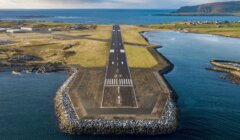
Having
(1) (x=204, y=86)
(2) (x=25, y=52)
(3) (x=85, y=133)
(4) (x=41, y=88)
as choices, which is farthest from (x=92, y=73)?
(2) (x=25, y=52)

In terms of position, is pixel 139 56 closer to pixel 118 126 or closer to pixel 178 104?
pixel 178 104

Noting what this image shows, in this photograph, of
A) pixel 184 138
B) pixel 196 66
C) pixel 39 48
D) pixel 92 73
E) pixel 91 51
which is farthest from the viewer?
pixel 39 48

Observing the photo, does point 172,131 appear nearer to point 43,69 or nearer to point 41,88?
point 41,88

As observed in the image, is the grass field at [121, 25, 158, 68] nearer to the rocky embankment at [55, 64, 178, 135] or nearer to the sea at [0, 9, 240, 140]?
the sea at [0, 9, 240, 140]

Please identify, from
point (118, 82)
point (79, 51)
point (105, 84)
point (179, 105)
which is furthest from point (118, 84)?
point (79, 51)

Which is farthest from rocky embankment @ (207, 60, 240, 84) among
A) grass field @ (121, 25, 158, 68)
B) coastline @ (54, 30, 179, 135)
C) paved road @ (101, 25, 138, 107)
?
coastline @ (54, 30, 179, 135)

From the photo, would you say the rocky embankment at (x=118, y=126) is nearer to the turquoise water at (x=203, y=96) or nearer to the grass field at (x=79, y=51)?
the turquoise water at (x=203, y=96)
